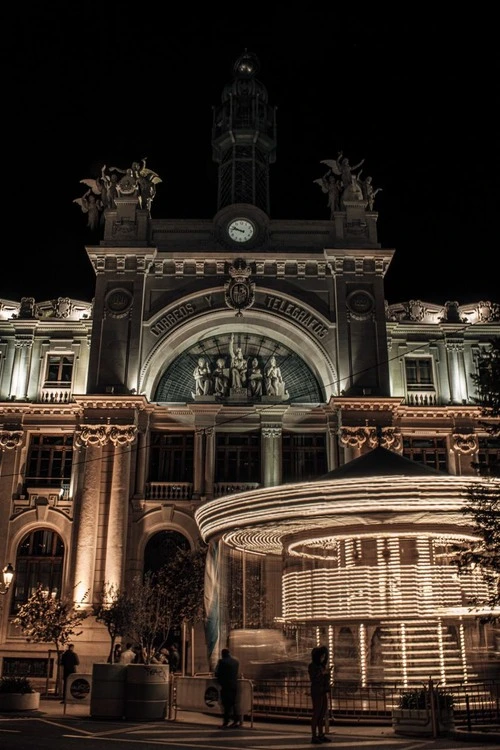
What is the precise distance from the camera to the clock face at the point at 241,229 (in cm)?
3941

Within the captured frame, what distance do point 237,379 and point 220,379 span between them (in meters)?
0.81

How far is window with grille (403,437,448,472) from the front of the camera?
3694 centimetres

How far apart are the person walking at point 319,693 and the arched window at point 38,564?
20.8 m

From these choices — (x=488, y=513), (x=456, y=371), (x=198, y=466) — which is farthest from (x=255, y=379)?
(x=488, y=513)

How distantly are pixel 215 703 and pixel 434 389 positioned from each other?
21.7 meters

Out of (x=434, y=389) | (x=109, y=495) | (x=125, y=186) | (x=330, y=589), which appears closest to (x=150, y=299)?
(x=125, y=186)

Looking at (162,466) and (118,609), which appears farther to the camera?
(162,466)

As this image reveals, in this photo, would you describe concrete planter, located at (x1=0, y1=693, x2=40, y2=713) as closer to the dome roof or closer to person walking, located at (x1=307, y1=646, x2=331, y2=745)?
Answer: person walking, located at (x1=307, y1=646, x2=331, y2=745)

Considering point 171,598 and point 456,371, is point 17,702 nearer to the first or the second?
Answer: point 171,598

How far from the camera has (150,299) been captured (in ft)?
125

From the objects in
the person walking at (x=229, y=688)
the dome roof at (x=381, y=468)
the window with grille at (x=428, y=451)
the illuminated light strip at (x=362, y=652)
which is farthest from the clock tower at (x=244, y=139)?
the person walking at (x=229, y=688)

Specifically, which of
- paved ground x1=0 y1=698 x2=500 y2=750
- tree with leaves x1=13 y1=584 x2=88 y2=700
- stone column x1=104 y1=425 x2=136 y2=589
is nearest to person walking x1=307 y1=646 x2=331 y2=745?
paved ground x1=0 y1=698 x2=500 y2=750

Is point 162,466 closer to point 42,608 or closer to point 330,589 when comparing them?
point 42,608

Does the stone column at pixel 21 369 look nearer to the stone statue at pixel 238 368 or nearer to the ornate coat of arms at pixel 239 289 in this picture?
the stone statue at pixel 238 368
